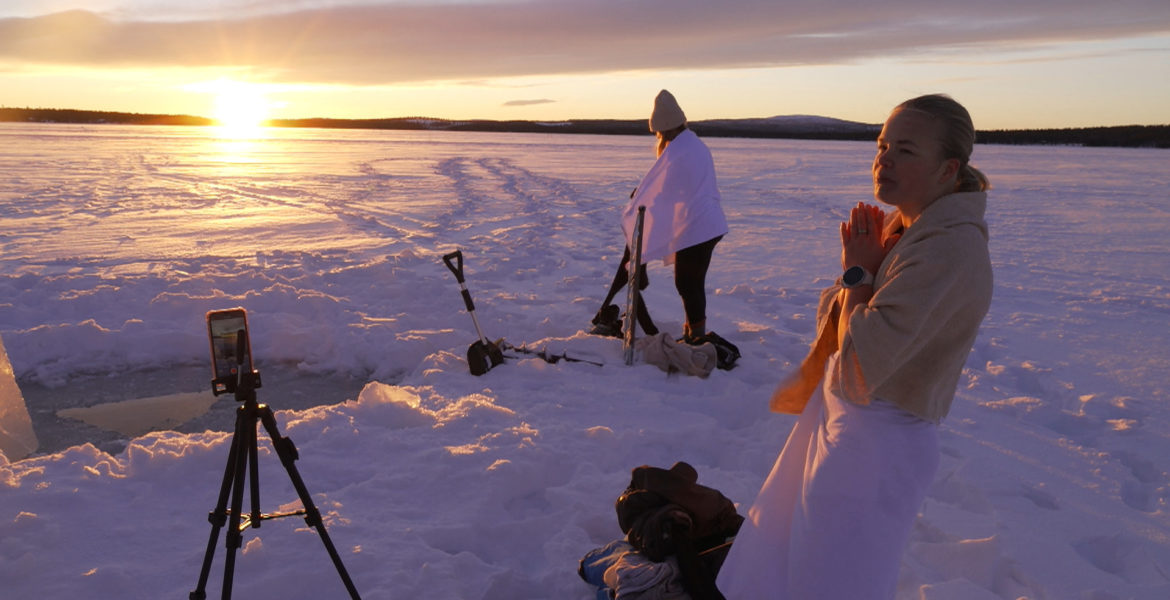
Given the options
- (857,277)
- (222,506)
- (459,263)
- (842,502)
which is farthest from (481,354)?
(857,277)

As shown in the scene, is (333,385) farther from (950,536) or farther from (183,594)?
(950,536)

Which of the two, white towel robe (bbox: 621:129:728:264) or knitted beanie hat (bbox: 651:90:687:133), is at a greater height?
knitted beanie hat (bbox: 651:90:687:133)

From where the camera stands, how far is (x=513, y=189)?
1930 cm

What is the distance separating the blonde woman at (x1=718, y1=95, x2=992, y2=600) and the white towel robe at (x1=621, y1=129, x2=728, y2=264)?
322cm

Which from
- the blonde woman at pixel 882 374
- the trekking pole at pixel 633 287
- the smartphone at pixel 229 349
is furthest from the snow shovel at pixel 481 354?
the blonde woman at pixel 882 374

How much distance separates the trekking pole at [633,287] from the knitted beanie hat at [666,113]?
0.59 metres

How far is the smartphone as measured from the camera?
221cm

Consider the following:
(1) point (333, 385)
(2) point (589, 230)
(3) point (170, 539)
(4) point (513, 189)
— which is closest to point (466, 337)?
(1) point (333, 385)

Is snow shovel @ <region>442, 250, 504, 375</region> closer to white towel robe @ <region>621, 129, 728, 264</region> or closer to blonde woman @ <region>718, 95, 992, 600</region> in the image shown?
white towel robe @ <region>621, 129, 728, 264</region>

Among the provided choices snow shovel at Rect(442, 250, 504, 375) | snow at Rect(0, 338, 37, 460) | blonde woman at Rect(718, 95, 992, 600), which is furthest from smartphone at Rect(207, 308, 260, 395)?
snow shovel at Rect(442, 250, 504, 375)

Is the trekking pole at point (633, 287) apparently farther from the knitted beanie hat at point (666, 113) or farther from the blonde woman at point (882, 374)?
the blonde woman at point (882, 374)

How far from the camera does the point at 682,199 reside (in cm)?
563

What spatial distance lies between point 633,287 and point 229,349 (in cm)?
368

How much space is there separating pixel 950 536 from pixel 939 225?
215 cm
